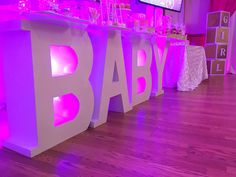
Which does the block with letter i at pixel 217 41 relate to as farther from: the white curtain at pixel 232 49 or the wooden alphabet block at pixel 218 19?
the white curtain at pixel 232 49

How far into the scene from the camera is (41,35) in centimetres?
109

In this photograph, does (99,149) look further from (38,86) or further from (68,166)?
(38,86)

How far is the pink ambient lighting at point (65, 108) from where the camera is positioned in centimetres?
141

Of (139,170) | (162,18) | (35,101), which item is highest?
(162,18)

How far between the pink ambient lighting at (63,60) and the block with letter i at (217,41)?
4.28 m

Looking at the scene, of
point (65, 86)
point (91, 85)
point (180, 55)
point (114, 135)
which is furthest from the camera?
point (180, 55)

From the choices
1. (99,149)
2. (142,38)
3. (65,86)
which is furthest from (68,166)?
(142,38)

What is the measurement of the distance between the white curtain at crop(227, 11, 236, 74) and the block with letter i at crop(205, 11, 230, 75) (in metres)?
0.42

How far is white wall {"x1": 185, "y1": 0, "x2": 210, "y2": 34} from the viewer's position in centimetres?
538

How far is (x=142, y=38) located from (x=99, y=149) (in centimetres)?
129

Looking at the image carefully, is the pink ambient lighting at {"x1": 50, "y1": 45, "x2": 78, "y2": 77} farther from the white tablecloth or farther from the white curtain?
the white curtain

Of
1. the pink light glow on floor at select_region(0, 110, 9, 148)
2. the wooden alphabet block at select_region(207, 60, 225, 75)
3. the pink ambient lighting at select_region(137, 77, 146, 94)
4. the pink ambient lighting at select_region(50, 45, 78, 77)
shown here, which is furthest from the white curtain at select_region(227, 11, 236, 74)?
the pink light glow on floor at select_region(0, 110, 9, 148)

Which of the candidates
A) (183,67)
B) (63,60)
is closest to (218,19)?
(183,67)

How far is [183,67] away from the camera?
9.75ft
